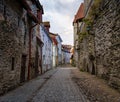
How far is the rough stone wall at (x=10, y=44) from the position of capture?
9.09m

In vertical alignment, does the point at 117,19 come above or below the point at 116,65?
above

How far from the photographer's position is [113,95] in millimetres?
8297

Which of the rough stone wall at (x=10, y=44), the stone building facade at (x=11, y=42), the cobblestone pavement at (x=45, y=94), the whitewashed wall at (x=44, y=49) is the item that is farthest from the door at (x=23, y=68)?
the whitewashed wall at (x=44, y=49)

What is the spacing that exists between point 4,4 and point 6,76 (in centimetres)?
345

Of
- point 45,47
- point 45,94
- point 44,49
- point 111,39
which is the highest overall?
point 45,47

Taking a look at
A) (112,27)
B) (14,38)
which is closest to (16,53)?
(14,38)

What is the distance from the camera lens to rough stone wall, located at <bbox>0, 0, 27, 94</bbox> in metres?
9.09

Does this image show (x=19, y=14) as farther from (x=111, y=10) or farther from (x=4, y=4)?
(x=111, y=10)

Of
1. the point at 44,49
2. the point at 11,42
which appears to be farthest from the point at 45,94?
the point at 44,49

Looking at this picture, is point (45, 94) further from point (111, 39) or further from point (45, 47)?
point (45, 47)

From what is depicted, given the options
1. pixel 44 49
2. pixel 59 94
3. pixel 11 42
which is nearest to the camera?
pixel 59 94

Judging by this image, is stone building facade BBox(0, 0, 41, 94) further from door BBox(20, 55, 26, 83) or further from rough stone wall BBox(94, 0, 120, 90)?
rough stone wall BBox(94, 0, 120, 90)

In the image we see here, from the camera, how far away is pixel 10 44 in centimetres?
1020

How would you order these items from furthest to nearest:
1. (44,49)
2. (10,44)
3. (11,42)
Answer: (44,49) < (11,42) < (10,44)
